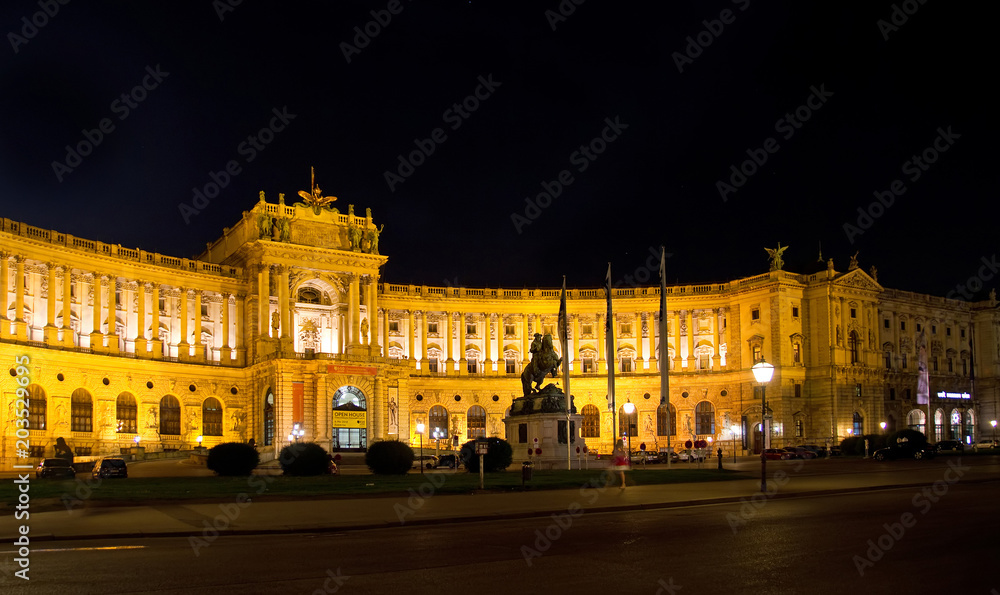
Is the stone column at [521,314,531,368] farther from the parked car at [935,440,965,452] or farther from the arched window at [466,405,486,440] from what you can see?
the parked car at [935,440,965,452]

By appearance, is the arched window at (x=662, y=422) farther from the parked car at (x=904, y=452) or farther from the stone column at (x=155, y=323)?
the stone column at (x=155, y=323)

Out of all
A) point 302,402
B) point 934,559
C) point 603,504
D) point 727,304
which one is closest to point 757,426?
point 727,304

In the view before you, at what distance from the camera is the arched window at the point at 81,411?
257 ft

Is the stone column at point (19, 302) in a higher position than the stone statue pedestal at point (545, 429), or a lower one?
higher

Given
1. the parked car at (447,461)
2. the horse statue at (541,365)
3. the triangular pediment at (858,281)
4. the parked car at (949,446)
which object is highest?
the triangular pediment at (858,281)

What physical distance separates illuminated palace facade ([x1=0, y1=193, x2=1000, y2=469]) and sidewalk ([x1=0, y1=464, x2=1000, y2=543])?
47.8 metres

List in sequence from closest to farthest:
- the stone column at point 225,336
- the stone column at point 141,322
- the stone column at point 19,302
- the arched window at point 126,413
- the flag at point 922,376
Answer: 1. the stone column at point 19,302
2. the arched window at point 126,413
3. the stone column at point 141,322
4. the stone column at point 225,336
5. the flag at point 922,376

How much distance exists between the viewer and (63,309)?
261ft

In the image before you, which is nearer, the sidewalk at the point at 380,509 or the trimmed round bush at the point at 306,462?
the sidewalk at the point at 380,509

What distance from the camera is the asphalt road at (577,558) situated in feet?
52.3

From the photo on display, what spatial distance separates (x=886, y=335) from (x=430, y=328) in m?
53.4

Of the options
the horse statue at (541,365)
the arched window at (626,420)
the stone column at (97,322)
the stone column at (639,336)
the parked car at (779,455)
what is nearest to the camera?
the horse statue at (541,365)

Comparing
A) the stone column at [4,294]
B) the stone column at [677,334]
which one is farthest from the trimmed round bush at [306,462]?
the stone column at [677,334]

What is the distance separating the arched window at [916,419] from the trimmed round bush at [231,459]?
286 ft
